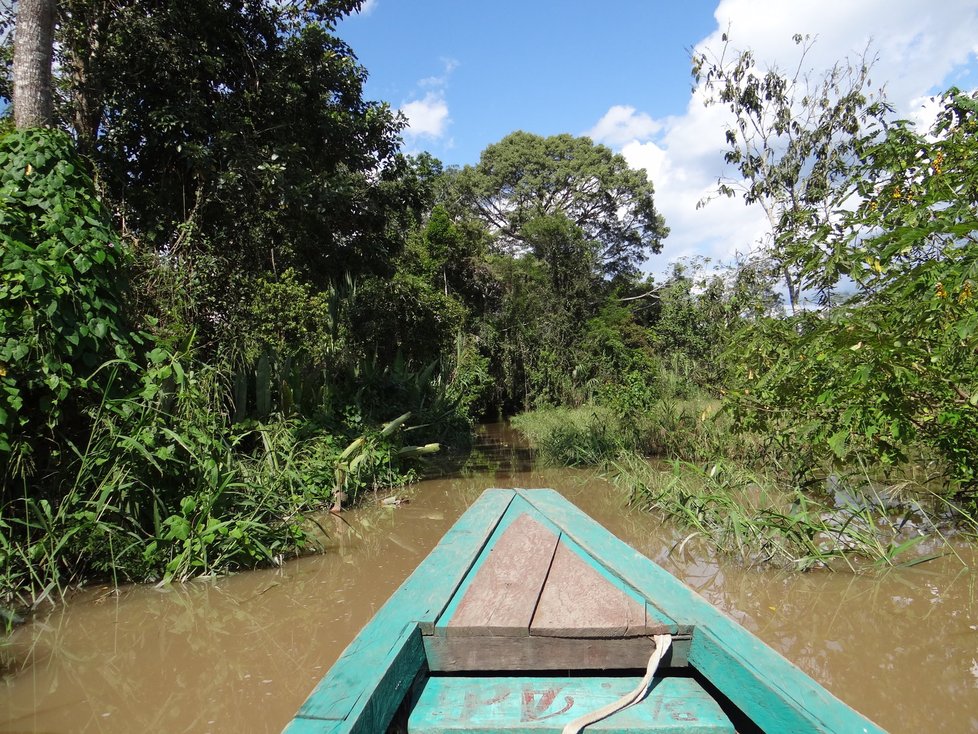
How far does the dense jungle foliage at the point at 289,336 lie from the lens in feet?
12.6

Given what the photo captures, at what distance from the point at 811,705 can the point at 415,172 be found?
27.7ft

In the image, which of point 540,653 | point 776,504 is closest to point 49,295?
point 540,653

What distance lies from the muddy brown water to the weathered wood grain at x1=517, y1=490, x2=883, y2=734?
1061 millimetres

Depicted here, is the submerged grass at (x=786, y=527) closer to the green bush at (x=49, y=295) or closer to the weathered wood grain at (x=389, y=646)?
the weathered wood grain at (x=389, y=646)

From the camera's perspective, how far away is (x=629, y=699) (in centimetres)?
159

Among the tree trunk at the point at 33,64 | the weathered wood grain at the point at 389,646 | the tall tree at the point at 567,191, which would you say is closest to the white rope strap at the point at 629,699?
the weathered wood grain at the point at 389,646

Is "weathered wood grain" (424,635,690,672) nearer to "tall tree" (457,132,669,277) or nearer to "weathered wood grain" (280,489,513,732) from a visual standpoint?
"weathered wood grain" (280,489,513,732)

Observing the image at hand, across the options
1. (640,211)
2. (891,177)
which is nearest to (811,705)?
(891,177)

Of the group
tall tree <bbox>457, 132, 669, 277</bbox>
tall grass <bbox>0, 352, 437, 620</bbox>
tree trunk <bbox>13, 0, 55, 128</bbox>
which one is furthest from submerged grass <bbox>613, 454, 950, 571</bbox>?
tall tree <bbox>457, 132, 669, 277</bbox>

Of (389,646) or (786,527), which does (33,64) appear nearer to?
(389,646)

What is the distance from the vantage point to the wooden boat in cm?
149

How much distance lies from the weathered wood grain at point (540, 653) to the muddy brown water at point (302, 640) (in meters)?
0.99

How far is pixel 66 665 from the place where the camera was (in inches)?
113

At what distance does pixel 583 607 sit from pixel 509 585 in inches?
10.9
